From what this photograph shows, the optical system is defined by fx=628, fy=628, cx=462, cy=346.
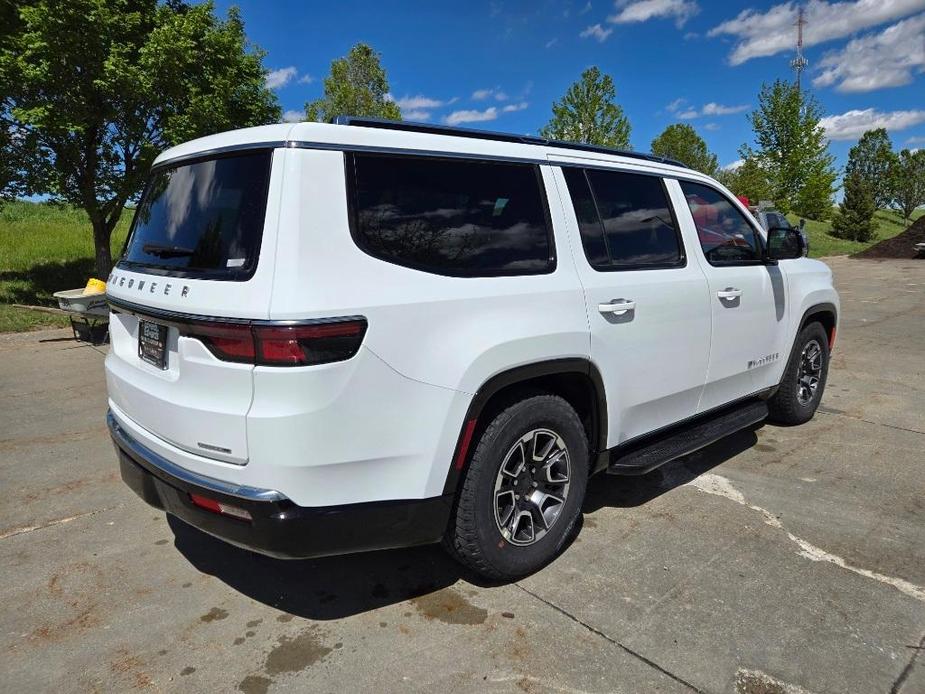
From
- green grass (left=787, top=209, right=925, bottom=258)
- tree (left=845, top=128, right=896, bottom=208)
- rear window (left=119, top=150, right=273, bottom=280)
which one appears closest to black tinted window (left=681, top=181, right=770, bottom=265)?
rear window (left=119, top=150, right=273, bottom=280)

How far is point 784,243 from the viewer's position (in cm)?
429

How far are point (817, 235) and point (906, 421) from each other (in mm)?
31601

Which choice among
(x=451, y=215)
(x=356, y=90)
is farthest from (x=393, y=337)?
(x=356, y=90)

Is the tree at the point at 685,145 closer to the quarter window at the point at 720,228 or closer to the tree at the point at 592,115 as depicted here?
the tree at the point at 592,115

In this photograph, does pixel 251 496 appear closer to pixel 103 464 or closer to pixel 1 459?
pixel 103 464

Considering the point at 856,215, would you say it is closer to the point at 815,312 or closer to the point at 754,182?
the point at 754,182

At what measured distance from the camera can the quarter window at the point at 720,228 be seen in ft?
12.7

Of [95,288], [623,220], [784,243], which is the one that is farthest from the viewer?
[95,288]

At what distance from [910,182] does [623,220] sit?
5352 cm

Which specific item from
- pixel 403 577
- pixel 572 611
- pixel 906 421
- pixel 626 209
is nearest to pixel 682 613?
pixel 572 611

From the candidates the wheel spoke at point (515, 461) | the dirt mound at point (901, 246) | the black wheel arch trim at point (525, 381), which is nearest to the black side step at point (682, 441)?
the black wheel arch trim at point (525, 381)

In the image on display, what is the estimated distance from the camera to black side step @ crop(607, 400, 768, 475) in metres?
3.29

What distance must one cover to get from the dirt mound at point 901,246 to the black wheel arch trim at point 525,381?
2514 cm

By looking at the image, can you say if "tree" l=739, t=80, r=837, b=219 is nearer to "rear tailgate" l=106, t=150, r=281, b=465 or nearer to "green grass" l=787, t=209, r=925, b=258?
"green grass" l=787, t=209, r=925, b=258
